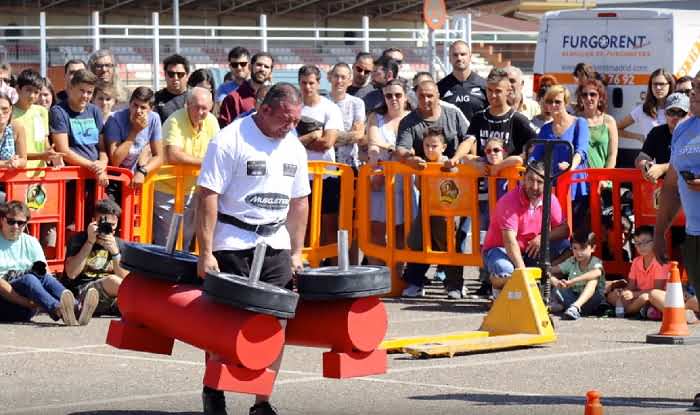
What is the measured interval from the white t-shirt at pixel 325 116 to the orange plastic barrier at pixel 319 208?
0.41 ft

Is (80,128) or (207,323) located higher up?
(80,128)

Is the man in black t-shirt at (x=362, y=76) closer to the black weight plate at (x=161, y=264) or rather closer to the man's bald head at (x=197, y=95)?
the man's bald head at (x=197, y=95)

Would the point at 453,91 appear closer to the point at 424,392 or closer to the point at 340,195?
the point at 340,195

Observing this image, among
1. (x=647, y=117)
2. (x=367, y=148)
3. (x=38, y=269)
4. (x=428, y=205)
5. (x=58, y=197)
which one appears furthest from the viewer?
(x=647, y=117)

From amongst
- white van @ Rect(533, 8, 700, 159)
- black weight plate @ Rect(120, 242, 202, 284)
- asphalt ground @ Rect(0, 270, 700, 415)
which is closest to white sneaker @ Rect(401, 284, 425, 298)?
asphalt ground @ Rect(0, 270, 700, 415)

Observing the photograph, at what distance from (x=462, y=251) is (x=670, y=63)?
620 centimetres

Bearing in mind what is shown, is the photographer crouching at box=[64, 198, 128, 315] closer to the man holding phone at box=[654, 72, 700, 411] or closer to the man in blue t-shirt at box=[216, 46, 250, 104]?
the man in blue t-shirt at box=[216, 46, 250, 104]

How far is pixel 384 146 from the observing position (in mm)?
13617

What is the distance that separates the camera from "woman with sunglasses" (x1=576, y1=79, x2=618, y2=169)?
44.9ft

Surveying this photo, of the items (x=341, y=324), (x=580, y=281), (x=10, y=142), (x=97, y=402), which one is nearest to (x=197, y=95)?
(x=10, y=142)

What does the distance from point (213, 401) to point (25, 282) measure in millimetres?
4184

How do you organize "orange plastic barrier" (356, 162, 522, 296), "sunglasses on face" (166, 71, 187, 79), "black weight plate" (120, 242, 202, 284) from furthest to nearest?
"sunglasses on face" (166, 71, 187, 79) < "orange plastic barrier" (356, 162, 522, 296) < "black weight plate" (120, 242, 202, 284)

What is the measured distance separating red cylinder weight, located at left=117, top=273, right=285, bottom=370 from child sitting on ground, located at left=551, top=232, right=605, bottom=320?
16.5 ft

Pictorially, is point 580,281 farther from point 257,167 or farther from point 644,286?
point 257,167
